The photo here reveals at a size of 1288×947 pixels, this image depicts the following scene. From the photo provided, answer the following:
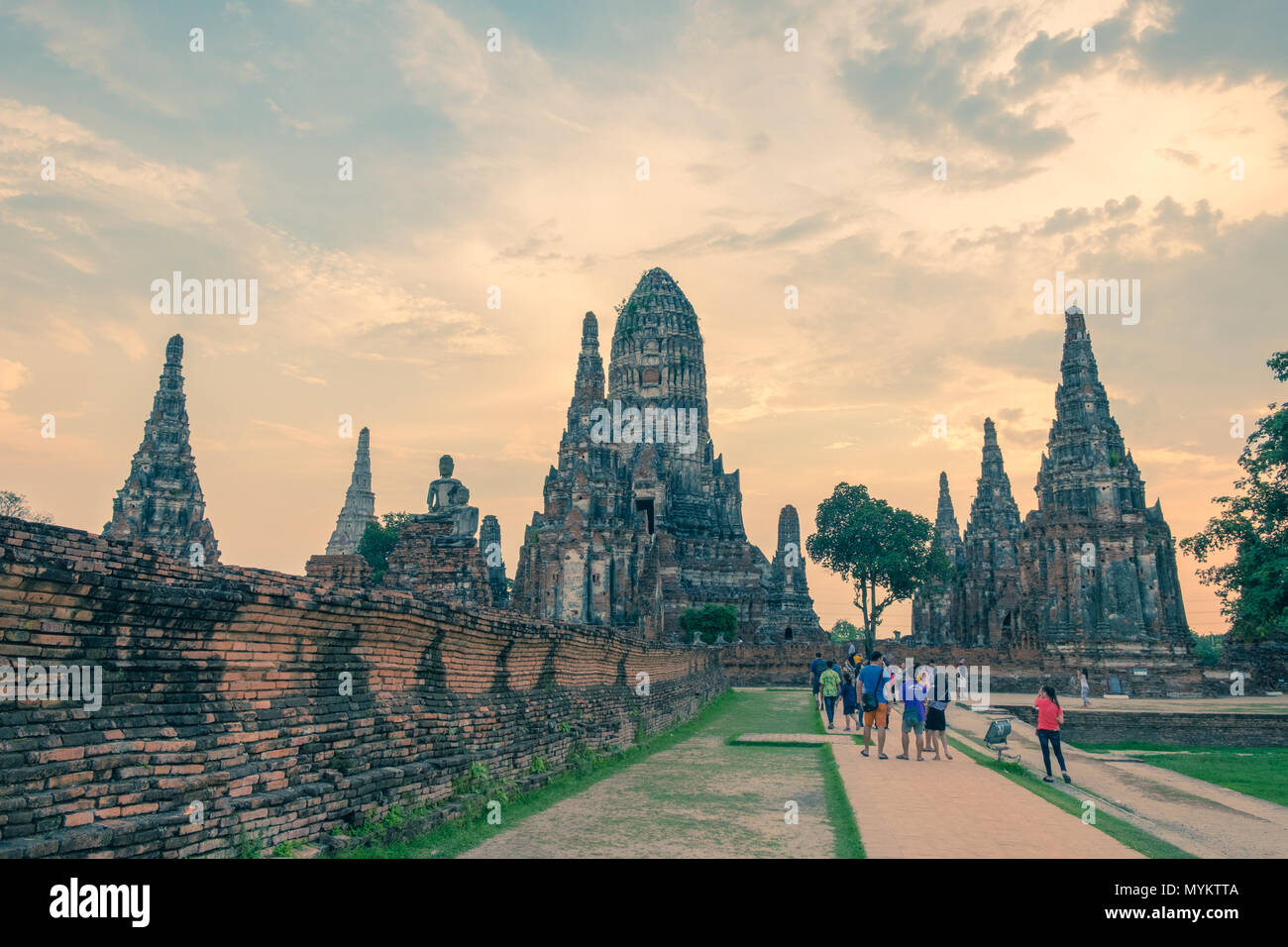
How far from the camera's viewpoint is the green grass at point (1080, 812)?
8.07 m

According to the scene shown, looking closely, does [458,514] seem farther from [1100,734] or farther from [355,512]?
[355,512]

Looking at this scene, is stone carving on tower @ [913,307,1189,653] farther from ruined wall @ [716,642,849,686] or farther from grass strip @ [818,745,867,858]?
grass strip @ [818,745,867,858]

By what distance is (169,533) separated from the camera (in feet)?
155

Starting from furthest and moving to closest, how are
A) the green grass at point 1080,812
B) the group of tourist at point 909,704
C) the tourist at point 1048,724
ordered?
the group of tourist at point 909,704 → the tourist at point 1048,724 → the green grass at point 1080,812

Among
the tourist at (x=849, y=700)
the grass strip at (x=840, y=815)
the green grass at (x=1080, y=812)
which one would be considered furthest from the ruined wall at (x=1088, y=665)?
the grass strip at (x=840, y=815)

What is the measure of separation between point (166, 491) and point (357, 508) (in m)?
36.2

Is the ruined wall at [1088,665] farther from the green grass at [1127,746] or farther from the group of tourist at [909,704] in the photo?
the group of tourist at [909,704]

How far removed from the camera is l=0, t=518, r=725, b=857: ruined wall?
179 inches

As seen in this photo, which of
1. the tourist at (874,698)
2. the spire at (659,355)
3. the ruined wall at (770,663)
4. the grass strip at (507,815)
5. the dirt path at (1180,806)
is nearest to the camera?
the grass strip at (507,815)

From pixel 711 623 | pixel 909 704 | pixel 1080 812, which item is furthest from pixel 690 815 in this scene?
pixel 711 623

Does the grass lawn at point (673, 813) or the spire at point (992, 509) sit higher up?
the spire at point (992, 509)

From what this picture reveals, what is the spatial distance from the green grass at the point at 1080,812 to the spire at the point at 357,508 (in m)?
75.1

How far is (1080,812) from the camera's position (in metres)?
9.93
